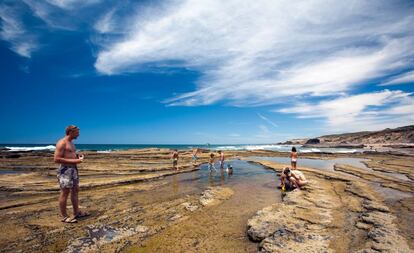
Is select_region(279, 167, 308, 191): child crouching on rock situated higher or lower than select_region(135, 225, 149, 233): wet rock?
higher

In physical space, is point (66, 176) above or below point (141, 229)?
above

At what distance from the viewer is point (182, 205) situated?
10.4 meters

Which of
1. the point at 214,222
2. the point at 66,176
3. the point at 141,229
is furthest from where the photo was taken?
the point at 214,222

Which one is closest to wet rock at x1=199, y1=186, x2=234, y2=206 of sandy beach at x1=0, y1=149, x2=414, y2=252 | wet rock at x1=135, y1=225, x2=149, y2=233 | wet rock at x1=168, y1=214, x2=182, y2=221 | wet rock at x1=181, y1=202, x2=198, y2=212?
sandy beach at x1=0, y1=149, x2=414, y2=252

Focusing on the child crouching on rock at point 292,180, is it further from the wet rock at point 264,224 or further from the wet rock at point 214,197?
the wet rock at point 264,224

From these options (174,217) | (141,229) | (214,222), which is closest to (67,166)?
(141,229)

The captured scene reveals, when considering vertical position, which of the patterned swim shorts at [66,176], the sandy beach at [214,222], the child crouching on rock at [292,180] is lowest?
the sandy beach at [214,222]

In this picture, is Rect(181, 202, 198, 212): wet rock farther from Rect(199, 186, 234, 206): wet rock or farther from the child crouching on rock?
the child crouching on rock

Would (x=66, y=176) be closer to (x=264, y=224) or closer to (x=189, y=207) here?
(x=189, y=207)

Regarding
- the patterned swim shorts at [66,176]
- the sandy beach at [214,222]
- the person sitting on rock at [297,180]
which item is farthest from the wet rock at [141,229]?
the person sitting on rock at [297,180]

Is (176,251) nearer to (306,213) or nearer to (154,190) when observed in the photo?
(306,213)

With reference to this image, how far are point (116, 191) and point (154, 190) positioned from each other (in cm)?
201

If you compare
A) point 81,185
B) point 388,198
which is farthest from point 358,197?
point 81,185

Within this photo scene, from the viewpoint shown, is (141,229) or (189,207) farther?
(189,207)
